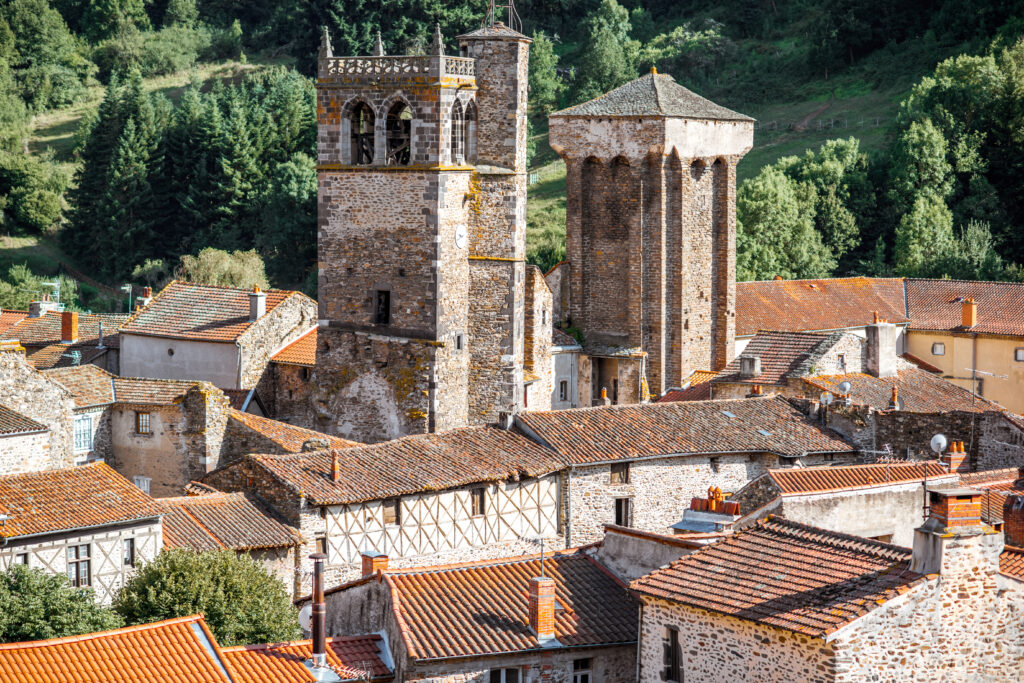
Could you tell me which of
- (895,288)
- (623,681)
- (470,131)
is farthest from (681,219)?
(623,681)

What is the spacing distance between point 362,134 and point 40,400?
31.8 ft

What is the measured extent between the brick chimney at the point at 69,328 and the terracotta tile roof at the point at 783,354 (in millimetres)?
20313

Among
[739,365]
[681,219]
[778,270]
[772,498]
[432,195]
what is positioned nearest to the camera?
[772,498]

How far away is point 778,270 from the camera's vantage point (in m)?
71.5

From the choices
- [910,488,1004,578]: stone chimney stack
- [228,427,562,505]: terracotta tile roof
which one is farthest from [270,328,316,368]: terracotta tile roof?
[910,488,1004,578]: stone chimney stack

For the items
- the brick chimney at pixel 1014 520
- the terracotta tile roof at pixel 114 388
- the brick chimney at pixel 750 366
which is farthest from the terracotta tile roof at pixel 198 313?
the brick chimney at pixel 1014 520

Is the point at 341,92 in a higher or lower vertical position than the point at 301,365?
higher

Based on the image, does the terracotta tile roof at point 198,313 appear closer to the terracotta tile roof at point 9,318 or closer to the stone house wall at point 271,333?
the stone house wall at point 271,333

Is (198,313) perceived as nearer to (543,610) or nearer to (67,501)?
(67,501)

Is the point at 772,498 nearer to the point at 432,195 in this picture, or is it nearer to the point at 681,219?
the point at 432,195

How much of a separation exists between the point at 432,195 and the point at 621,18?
2339 inches

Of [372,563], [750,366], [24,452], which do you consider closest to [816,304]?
[750,366]

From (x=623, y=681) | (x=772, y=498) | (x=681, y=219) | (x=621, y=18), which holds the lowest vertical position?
(x=623, y=681)

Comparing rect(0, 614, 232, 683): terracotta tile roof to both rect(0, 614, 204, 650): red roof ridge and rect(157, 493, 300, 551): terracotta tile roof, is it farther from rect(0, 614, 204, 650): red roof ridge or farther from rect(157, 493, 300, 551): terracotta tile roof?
rect(157, 493, 300, 551): terracotta tile roof
